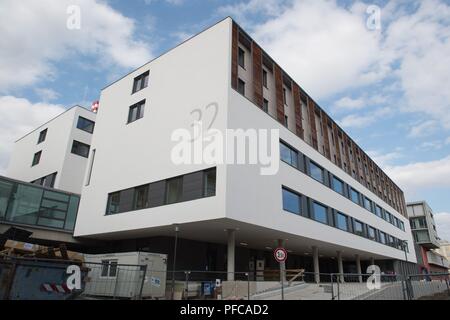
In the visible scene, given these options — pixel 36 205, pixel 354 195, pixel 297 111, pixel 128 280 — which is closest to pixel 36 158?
pixel 36 205

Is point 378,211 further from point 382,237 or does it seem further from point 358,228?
point 358,228

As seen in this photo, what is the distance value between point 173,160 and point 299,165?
9769 mm

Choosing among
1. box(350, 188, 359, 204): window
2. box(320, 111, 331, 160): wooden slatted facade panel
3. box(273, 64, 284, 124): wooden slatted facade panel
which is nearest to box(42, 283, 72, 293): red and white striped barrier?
box(273, 64, 284, 124): wooden slatted facade panel

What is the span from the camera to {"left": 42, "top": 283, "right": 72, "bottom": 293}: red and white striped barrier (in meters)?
9.81

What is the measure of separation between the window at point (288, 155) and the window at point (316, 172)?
2601 mm

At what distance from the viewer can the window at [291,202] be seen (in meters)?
20.2

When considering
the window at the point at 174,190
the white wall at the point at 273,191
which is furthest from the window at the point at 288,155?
the window at the point at 174,190

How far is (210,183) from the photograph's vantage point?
53.8ft

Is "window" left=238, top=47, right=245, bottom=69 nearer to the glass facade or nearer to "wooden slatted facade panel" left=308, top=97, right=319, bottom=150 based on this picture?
"wooden slatted facade panel" left=308, top=97, right=319, bottom=150

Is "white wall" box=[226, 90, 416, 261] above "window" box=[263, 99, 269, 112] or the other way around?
the other way around

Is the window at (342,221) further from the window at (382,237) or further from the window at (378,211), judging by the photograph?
the window at (382,237)

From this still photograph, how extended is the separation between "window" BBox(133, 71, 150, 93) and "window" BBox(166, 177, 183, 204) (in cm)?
888

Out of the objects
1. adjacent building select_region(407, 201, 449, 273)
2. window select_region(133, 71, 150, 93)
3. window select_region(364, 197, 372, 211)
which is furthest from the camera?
adjacent building select_region(407, 201, 449, 273)

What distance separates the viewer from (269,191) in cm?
1852
